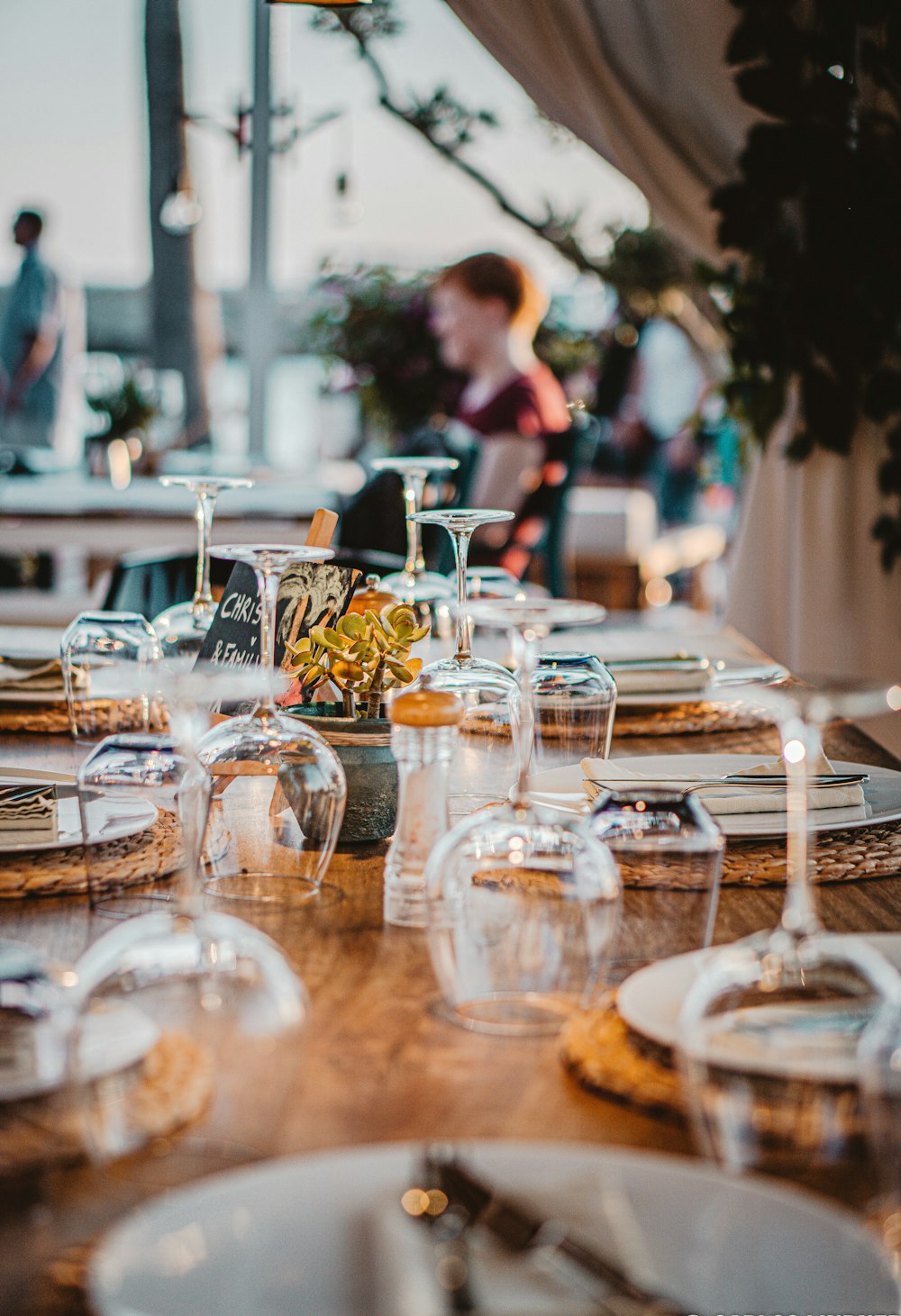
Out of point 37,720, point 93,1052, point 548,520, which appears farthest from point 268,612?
point 548,520

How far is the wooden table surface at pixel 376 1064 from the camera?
2.21ft

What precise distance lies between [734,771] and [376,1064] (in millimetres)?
767

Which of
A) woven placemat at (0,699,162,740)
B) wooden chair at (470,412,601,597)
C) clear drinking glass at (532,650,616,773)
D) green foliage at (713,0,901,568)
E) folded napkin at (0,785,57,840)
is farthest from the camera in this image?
wooden chair at (470,412,601,597)

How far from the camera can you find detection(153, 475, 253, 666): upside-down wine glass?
1.69 m

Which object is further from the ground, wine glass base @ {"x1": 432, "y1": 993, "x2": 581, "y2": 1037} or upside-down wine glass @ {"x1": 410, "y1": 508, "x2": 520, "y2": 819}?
upside-down wine glass @ {"x1": 410, "y1": 508, "x2": 520, "y2": 819}

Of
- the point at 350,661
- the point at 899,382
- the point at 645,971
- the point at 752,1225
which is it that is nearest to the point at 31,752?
the point at 350,661

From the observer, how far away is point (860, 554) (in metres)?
3.48

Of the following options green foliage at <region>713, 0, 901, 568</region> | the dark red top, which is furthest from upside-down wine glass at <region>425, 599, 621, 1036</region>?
the dark red top

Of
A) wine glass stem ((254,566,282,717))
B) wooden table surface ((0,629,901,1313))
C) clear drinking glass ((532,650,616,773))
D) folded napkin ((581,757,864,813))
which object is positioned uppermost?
wine glass stem ((254,566,282,717))

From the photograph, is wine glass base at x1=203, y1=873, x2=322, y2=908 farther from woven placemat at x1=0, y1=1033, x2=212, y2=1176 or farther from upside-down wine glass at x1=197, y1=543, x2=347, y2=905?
woven placemat at x1=0, y1=1033, x2=212, y2=1176

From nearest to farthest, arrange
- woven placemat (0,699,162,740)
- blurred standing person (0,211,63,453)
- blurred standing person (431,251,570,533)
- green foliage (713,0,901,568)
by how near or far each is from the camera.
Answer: woven placemat (0,699,162,740), green foliage (713,0,901,568), blurred standing person (431,251,570,533), blurred standing person (0,211,63,453)

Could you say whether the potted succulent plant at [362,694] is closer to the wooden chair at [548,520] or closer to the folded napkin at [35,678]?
the folded napkin at [35,678]

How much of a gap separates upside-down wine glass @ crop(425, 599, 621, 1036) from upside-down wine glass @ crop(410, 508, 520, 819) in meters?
0.33

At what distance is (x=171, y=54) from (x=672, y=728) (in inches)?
284
